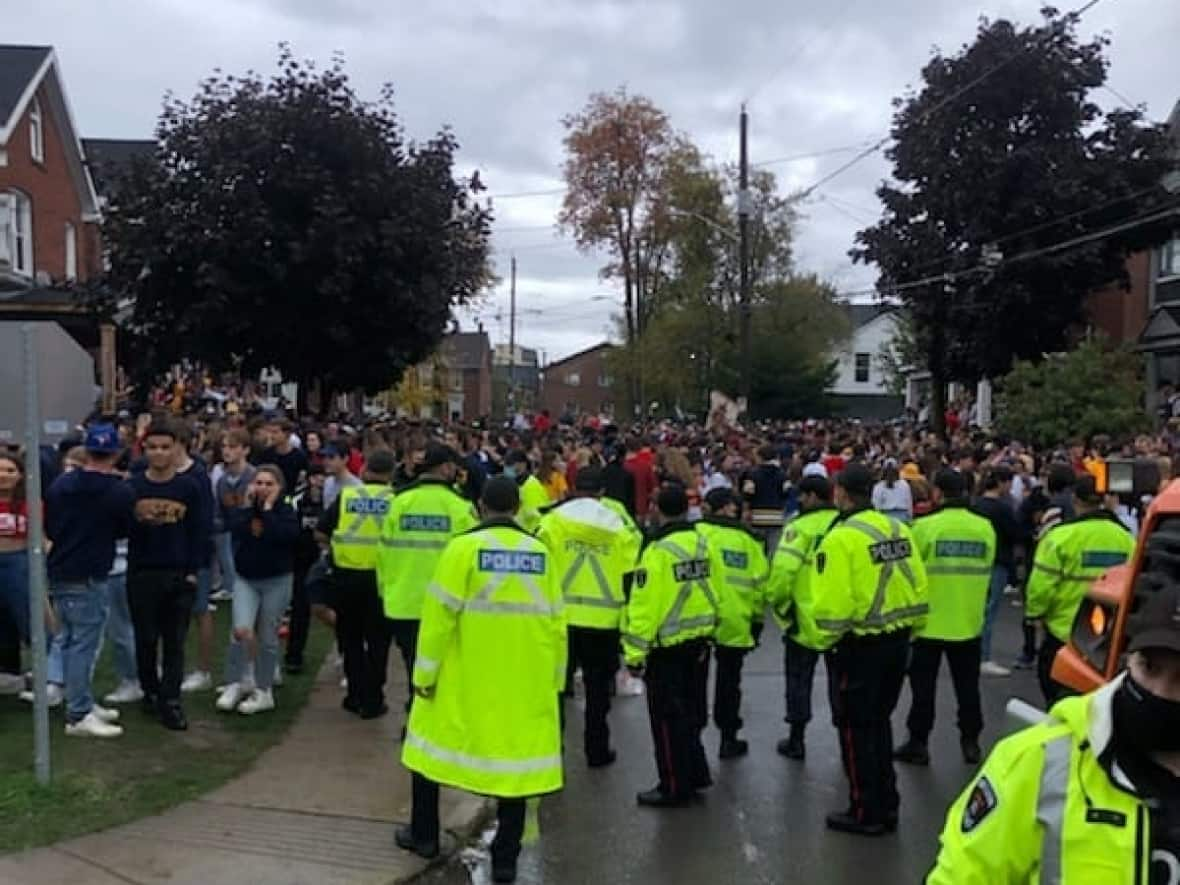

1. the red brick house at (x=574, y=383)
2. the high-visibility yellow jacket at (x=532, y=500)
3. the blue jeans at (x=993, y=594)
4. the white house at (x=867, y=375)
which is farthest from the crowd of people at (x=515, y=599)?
the red brick house at (x=574, y=383)

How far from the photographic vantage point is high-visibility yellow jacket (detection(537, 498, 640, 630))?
793 centimetres

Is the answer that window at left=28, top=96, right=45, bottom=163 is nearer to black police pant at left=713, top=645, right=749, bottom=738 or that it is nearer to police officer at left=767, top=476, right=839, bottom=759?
police officer at left=767, top=476, right=839, bottom=759

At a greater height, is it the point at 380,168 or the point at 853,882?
the point at 380,168

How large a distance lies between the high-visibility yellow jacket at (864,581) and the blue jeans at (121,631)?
458cm

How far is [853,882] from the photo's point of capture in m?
5.92

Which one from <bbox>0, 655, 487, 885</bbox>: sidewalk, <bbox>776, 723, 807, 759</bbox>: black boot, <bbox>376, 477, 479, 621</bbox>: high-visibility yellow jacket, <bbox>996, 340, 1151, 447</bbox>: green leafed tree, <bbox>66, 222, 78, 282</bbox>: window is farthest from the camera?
<bbox>66, 222, 78, 282</bbox>: window

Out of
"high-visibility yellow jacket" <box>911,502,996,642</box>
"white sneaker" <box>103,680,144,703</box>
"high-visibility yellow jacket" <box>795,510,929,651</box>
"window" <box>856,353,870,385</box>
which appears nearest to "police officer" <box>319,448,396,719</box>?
"white sneaker" <box>103,680,144,703</box>

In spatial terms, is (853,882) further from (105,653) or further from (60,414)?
(105,653)

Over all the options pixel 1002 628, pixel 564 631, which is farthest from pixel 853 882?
pixel 1002 628

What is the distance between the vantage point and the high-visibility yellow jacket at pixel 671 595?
689cm

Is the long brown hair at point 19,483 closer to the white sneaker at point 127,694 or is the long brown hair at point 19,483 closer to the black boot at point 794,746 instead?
the white sneaker at point 127,694

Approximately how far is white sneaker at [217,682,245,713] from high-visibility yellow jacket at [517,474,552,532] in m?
2.74

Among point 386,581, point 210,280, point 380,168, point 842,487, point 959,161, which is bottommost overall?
point 386,581

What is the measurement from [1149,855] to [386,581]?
239 inches
